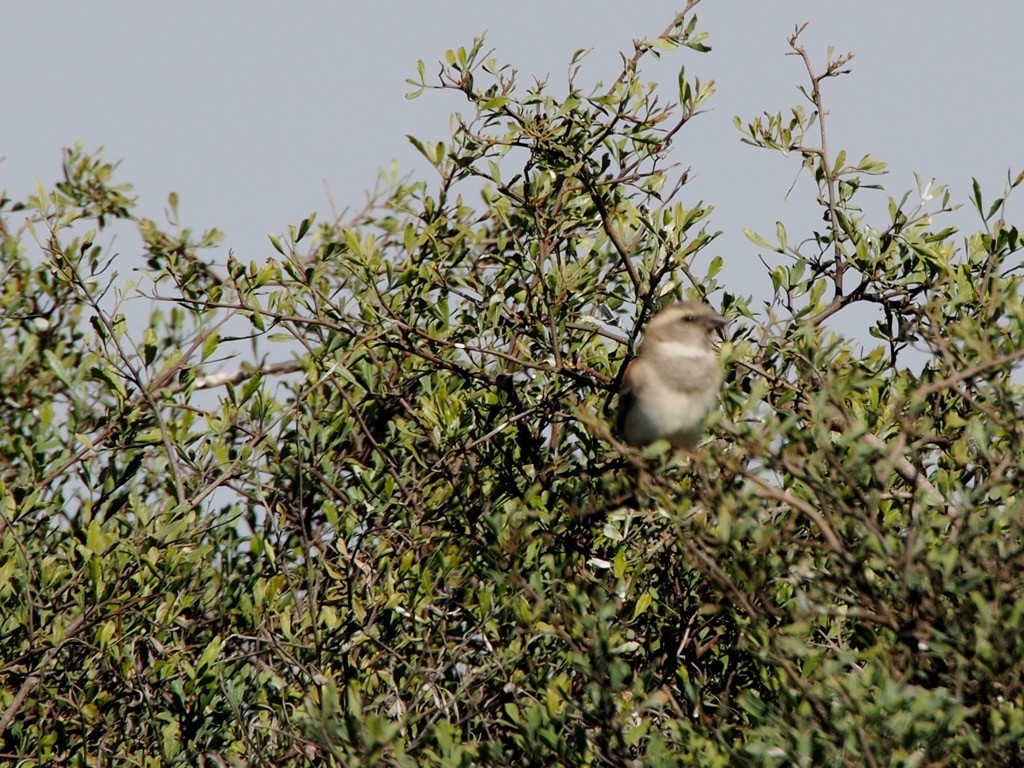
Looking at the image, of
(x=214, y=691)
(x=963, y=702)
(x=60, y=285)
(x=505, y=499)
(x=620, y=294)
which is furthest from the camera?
(x=60, y=285)

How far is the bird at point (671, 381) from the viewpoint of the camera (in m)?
5.81

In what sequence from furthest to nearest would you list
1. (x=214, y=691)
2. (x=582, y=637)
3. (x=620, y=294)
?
(x=620, y=294) < (x=214, y=691) < (x=582, y=637)

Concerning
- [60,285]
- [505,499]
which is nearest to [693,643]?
[505,499]

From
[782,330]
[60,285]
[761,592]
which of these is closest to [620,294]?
[782,330]

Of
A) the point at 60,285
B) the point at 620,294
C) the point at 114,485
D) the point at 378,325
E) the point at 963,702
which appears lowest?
the point at 963,702

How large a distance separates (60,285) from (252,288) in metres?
2.20

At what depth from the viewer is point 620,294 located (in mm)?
5875

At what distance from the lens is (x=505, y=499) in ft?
18.0

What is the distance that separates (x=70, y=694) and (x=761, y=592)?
110 inches

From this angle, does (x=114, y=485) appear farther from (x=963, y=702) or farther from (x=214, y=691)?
(x=963, y=702)

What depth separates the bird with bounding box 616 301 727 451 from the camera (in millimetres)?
5809

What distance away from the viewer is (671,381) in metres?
6.06

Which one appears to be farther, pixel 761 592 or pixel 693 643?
pixel 693 643

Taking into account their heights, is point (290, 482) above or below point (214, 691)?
A: above
